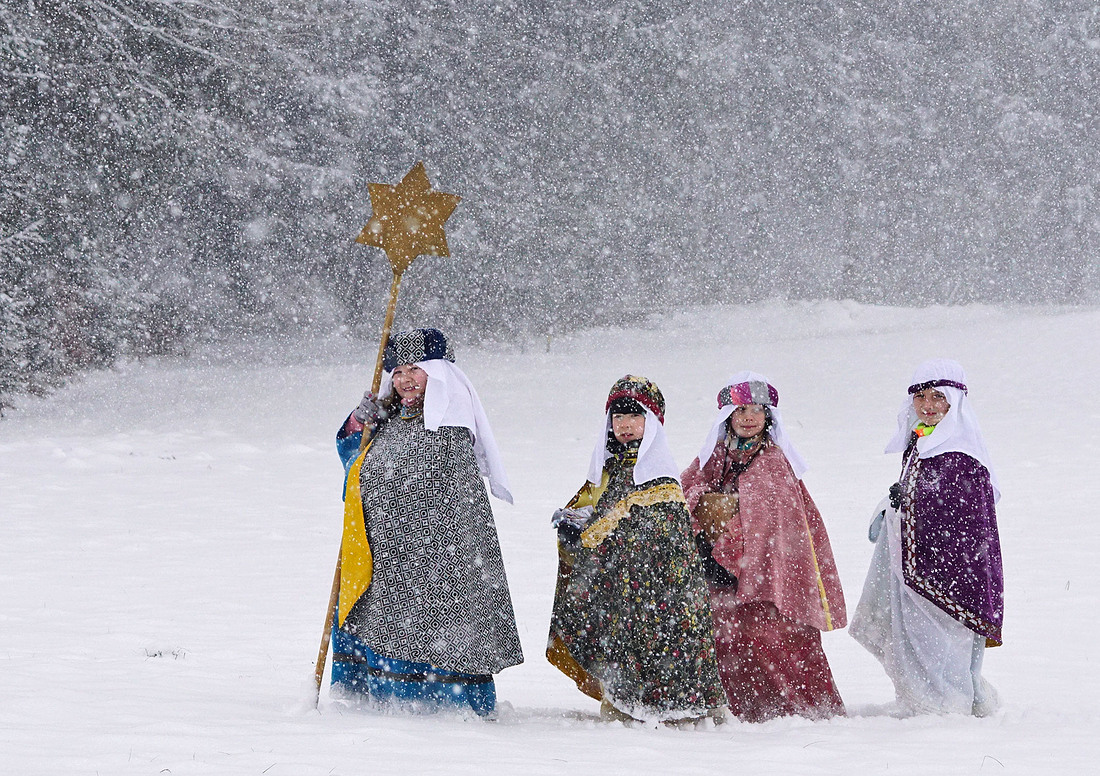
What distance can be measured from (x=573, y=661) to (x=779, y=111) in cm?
2851

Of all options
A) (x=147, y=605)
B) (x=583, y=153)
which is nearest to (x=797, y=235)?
(x=583, y=153)

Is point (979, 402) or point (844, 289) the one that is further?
point (844, 289)

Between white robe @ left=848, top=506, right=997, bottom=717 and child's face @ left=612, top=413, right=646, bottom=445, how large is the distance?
1.45 metres

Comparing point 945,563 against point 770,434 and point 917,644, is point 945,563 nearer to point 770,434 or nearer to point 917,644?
point 917,644

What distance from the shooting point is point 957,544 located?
568cm

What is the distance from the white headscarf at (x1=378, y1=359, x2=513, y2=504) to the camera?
524 cm

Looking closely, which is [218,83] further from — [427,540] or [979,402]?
[427,540]

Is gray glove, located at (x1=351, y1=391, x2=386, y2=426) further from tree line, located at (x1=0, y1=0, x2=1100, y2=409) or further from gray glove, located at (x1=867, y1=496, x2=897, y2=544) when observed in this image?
tree line, located at (x1=0, y1=0, x2=1100, y2=409)

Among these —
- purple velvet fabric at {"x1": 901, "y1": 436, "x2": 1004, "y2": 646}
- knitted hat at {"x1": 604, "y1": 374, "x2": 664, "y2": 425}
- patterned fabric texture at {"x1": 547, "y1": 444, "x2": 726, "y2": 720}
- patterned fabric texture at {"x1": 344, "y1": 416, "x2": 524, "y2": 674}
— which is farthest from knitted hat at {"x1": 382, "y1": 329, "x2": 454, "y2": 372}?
purple velvet fabric at {"x1": 901, "y1": 436, "x2": 1004, "y2": 646}

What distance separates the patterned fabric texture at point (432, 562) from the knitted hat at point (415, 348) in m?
0.31

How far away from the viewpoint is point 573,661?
551cm

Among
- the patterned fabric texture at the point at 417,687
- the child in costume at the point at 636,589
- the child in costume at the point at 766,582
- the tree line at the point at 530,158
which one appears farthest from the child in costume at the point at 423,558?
the tree line at the point at 530,158

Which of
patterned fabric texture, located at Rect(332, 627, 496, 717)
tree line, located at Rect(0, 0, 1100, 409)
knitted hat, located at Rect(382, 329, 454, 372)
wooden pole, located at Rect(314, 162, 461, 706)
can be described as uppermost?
tree line, located at Rect(0, 0, 1100, 409)

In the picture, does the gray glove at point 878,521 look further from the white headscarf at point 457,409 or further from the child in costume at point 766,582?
the white headscarf at point 457,409
